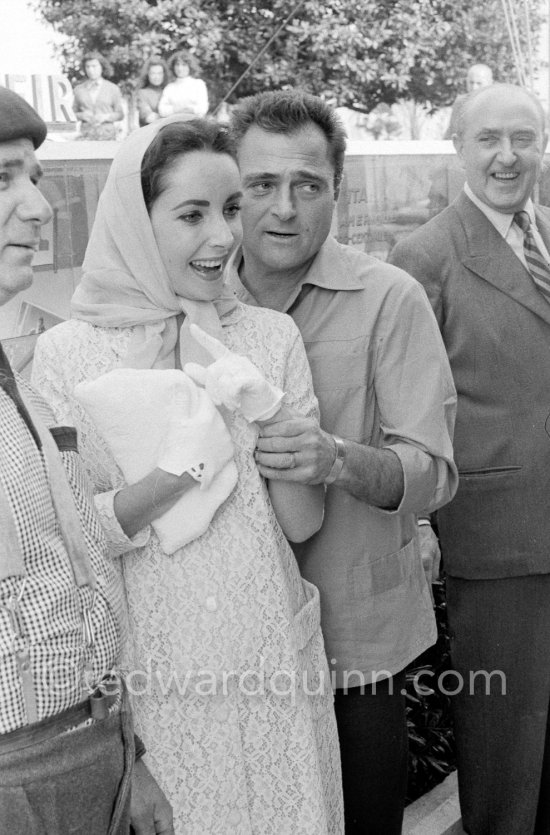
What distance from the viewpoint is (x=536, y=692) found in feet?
9.48

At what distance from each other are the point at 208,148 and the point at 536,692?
187cm

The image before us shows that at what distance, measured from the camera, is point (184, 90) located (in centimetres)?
1350

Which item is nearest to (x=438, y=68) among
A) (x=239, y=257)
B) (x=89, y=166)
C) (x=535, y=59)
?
(x=535, y=59)

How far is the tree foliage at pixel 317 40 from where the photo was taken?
1507cm

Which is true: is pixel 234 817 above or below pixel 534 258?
below

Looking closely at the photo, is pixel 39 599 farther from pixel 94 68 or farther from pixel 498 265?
pixel 94 68

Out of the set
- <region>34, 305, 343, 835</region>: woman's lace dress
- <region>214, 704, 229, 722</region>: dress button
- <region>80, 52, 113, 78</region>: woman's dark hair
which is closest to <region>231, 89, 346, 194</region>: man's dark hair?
<region>34, 305, 343, 835</region>: woman's lace dress

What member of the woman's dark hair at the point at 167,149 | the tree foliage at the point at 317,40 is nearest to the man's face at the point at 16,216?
the woman's dark hair at the point at 167,149

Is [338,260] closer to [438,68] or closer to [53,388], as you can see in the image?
[53,388]

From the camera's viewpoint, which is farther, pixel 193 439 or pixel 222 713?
pixel 222 713

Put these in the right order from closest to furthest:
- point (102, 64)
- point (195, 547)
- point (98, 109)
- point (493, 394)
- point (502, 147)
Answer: point (195, 547), point (493, 394), point (502, 147), point (98, 109), point (102, 64)

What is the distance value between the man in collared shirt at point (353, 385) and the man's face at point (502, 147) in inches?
32.4


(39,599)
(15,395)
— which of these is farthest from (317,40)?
(39,599)

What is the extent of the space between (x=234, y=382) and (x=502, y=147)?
1.69 metres
